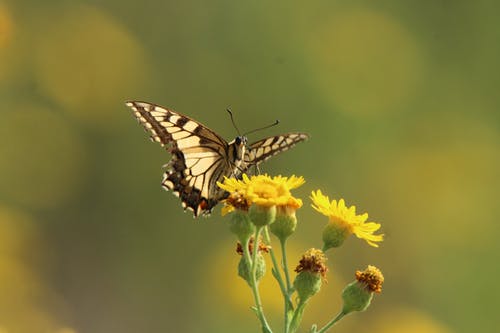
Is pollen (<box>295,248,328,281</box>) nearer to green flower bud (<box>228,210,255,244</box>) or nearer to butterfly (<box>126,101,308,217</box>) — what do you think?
green flower bud (<box>228,210,255,244</box>)

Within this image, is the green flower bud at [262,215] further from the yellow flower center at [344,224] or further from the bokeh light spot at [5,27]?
the bokeh light spot at [5,27]

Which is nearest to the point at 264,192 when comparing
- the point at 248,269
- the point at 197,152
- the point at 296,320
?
the point at 248,269

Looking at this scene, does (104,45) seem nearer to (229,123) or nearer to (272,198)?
(229,123)

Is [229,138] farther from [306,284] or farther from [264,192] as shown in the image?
[306,284]

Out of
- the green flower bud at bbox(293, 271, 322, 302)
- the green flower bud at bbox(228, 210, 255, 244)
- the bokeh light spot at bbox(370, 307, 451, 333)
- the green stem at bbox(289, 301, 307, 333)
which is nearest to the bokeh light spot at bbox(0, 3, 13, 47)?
the bokeh light spot at bbox(370, 307, 451, 333)

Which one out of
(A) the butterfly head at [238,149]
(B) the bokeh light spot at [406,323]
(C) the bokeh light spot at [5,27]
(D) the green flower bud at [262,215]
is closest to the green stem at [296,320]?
(D) the green flower bud at [262,215]

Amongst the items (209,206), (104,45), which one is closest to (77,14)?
(104,45)
